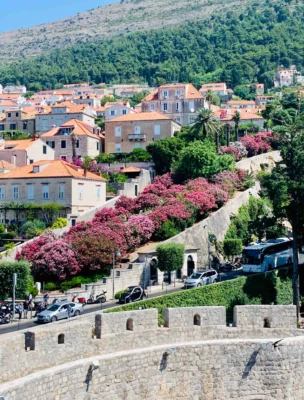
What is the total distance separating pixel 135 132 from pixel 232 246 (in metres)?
32.2

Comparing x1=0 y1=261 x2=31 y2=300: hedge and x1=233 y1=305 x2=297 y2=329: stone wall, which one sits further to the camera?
x1=0 y1=261 x2=31 y2=300: hedge

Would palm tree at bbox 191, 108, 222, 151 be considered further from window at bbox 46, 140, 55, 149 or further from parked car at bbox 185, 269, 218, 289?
parked car at bbox 185, 269, 218, 289

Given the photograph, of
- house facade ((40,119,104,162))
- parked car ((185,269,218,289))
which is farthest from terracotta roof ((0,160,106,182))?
parked car ((185,269,218,289))

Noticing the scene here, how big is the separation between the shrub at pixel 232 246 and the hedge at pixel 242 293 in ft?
32.3

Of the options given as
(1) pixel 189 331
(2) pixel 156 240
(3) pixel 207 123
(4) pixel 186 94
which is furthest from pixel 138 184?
(1) pixel 189 331

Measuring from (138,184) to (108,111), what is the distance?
3836cm

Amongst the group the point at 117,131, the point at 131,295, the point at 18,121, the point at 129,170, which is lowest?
the point at 131,295

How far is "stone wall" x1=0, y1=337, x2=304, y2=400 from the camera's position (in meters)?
16.5

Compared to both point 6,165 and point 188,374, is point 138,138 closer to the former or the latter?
point 6,165

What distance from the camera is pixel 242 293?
112ft

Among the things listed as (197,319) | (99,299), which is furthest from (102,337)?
(99,299)

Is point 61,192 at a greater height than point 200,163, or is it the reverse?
point 200,163

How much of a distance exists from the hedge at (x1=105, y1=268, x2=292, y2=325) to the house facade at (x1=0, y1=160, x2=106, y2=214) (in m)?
22.8

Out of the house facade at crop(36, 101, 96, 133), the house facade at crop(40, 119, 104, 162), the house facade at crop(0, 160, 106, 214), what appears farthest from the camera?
the house facade at crop(36, 101, 96, 133)
